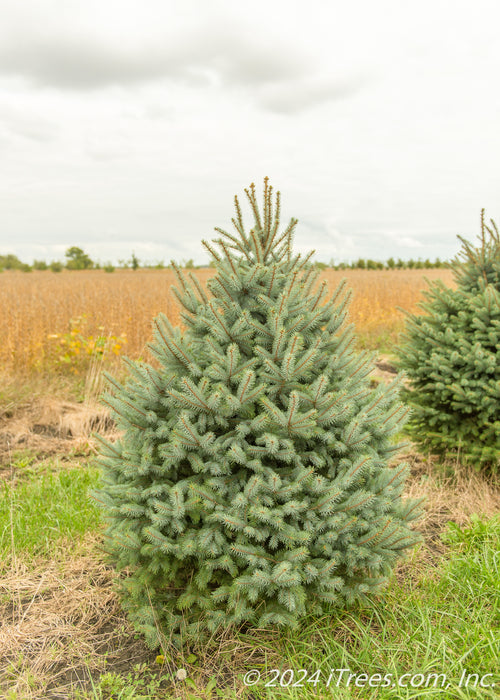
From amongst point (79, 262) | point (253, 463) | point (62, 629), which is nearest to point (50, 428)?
point (62, 629)

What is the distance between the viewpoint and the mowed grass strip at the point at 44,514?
11.1ft

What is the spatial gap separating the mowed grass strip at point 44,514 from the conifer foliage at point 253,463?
1189 millimetres

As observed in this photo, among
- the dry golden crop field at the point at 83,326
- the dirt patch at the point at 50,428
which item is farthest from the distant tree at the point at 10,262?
the dirt patch at the point at 50,428

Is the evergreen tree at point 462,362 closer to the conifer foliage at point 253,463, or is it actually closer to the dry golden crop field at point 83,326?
the dry golden crop field at point 83,326

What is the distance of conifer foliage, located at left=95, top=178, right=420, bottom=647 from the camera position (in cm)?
213

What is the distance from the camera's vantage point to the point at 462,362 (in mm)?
4129

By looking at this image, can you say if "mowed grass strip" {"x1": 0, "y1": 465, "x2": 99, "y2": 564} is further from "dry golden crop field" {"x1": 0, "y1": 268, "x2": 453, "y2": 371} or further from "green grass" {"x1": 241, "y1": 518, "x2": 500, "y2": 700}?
"dry golden crop field" {"x1": 0, "y1": 268, "x2": 453, "y2": 371}

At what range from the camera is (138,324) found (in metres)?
9.38

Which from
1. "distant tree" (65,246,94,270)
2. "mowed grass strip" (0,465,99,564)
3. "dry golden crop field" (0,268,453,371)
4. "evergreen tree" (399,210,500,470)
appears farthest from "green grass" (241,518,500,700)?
"distant tree" (65,246,94,270)

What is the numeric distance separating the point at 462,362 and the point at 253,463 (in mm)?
2709

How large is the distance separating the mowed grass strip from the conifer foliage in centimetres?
119

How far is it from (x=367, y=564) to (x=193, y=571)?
837 millimetres

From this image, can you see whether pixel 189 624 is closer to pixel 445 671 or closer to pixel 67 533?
pixel 445 671

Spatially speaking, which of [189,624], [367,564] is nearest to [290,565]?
[367,564]
